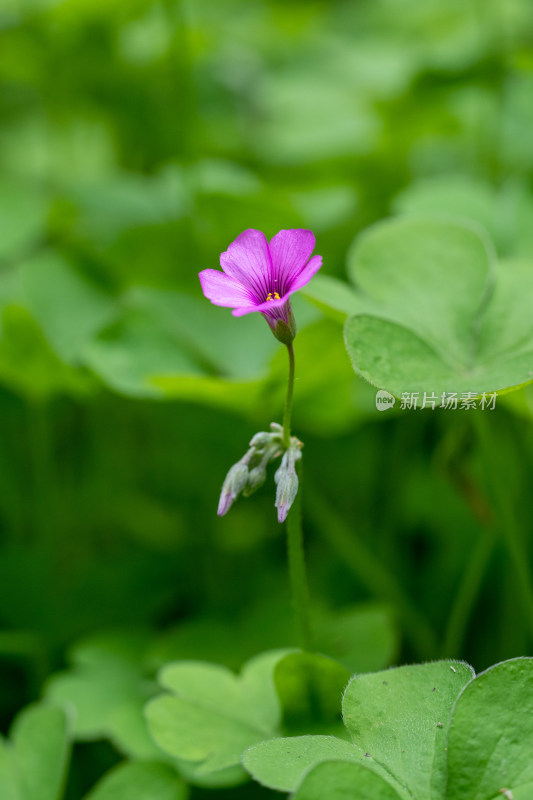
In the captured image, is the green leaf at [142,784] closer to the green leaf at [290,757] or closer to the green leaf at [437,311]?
the green leaf at [290,757]

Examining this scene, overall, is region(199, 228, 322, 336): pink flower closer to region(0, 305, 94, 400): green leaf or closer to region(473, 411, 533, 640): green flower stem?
region(473, 411, 533, 640): green flower stem

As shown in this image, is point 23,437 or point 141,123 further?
point 141,123

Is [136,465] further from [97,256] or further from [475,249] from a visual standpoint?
[475,249]

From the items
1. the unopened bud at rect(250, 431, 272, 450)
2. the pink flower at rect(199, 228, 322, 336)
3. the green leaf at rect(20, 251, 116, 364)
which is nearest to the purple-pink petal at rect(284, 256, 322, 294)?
the pink flower at rect(199, 228, 322, 336)

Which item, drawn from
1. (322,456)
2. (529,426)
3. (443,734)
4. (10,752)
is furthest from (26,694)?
(529,426)

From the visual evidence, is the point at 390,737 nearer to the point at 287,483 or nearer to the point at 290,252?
the point at 287,483

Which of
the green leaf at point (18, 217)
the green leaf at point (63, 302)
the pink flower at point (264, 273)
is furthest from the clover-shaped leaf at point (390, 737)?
the green leaf at point (18, 217)
